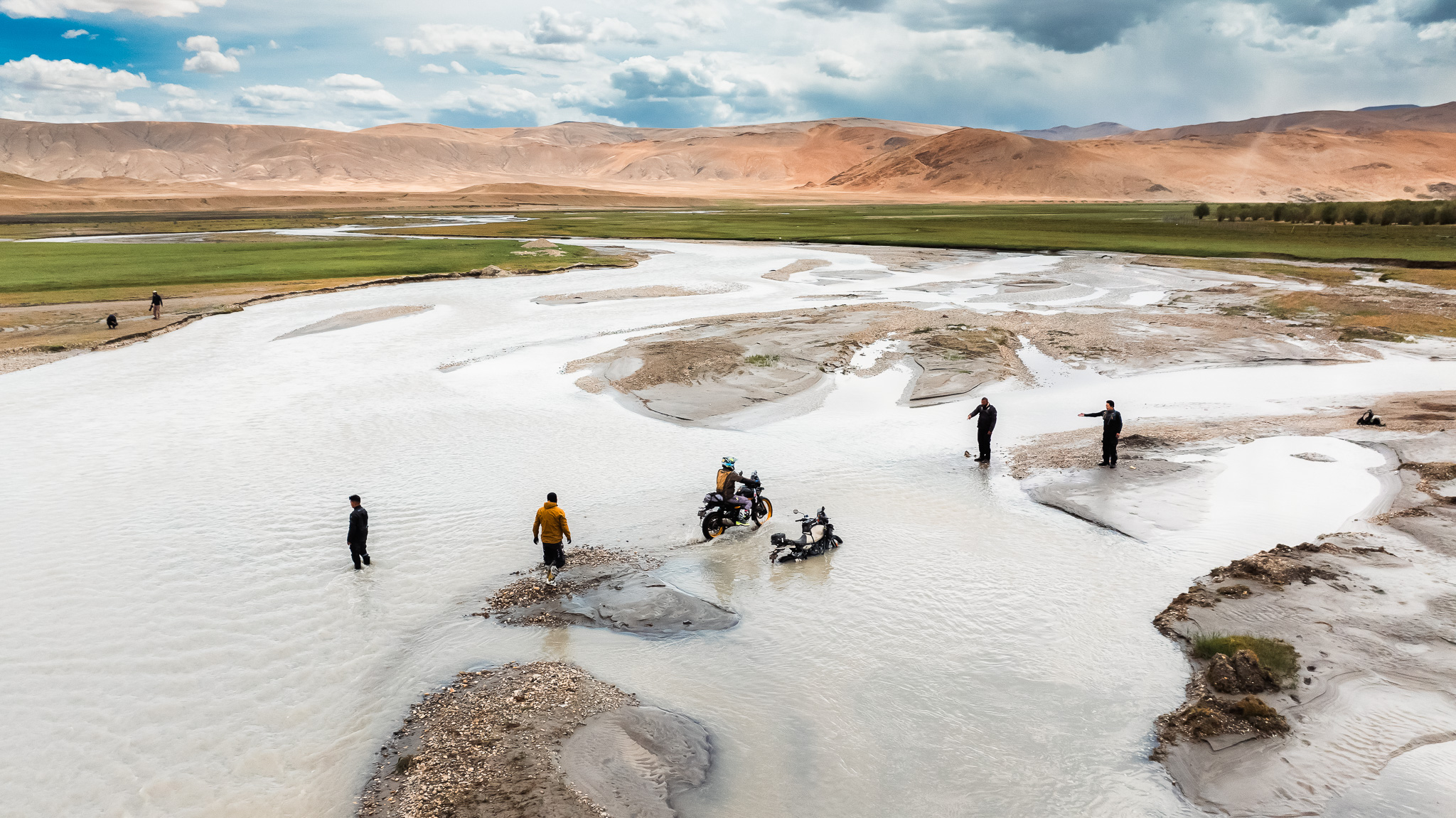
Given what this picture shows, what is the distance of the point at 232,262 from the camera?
58.4m

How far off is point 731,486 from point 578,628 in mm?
3914

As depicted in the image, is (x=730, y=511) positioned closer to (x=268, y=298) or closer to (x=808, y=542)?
(x=808, y=542)

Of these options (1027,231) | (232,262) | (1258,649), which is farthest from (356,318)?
(1027,231)

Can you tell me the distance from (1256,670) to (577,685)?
26.5 ft

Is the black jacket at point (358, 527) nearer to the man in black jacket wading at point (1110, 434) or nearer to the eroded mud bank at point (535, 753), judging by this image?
the eroded mud bank at point (535, 753)

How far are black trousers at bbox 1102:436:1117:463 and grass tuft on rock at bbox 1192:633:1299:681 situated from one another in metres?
7.23

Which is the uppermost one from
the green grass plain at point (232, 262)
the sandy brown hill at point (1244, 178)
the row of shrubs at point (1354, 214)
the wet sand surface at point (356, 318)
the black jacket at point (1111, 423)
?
the sandy brown hill at point (1244, 178)

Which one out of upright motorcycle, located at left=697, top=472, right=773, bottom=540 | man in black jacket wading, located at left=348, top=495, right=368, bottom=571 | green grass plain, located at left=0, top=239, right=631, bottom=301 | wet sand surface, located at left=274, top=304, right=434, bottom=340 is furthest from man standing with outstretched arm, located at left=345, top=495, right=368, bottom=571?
green grass plain, located at left=0, top=239, right=631, bottom=301

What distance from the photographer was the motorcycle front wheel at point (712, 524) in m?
15.0

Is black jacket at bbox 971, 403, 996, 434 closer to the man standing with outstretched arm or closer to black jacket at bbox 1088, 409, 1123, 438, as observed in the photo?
black jacket at bbox 1088, 409, 1123, 438

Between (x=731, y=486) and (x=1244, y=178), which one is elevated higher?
(x=1244, y=178)

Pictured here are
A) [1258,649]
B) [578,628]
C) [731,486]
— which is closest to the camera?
[1258,649]

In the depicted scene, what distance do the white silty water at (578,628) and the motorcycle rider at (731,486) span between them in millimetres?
762

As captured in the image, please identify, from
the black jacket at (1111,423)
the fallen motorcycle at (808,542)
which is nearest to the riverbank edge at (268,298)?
the fallen motorcycle at (808,542)
